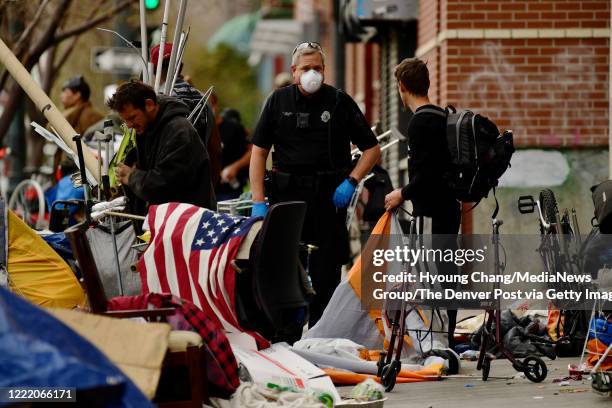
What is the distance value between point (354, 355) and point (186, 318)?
2436 millimetres

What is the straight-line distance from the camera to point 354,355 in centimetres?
875

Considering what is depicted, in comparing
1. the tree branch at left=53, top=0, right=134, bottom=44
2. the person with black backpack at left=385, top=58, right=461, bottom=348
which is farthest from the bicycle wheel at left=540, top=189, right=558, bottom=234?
the tree branch at left=53, top=0, right=134, bottom=44

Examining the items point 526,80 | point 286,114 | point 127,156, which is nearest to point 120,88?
point 127,156

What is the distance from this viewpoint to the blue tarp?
13.8ft

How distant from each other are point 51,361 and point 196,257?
3.19 m

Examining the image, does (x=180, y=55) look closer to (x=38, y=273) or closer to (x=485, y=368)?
(x=38, y=273)

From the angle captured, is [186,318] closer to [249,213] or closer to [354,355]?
[354,355]

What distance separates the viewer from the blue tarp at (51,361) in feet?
13.8

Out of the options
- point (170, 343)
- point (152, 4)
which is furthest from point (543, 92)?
A: point (170, 343)

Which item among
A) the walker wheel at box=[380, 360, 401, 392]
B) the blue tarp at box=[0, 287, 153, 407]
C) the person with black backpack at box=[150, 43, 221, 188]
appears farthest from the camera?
the person with black backpack at box=[150, 43, 221, 188]

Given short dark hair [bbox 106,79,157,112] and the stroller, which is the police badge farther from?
the stroller

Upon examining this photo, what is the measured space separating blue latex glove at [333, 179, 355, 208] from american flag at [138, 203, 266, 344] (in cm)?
194

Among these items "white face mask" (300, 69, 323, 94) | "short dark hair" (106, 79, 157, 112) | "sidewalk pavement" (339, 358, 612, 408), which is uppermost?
"white face mask" (300, 69, 323, 94)

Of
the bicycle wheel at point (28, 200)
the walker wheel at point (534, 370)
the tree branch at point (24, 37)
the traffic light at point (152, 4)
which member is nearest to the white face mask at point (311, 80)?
the walker wheel at point (534, 370)
